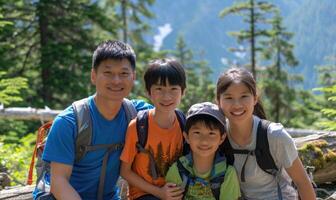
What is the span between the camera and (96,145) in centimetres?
299

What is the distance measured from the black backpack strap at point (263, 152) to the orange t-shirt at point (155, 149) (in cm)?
56

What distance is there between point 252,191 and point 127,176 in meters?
0.93

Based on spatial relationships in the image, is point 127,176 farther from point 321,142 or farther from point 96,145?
point 321,142

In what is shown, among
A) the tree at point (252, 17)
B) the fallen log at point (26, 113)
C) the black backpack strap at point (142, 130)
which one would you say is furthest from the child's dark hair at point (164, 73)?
the tree at point (252, 17)

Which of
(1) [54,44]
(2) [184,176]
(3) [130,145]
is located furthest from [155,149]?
(1) [54,44]

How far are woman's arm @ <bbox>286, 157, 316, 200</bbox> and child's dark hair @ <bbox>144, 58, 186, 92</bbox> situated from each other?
3.29ft

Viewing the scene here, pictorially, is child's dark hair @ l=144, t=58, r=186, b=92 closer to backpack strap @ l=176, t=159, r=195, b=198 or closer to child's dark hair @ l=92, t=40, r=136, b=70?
child's dark hair @ l=92, t=40, r=136, b=70

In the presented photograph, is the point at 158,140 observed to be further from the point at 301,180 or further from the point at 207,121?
the point at 301,180

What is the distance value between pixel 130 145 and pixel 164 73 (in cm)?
57

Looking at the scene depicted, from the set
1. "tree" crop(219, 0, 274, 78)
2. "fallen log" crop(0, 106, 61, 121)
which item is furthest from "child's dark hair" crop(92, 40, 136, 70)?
"tree" crop(219, 0, 274, 78)

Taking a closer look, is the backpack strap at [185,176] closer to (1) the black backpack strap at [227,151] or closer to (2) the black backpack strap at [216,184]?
(2) the black backpack strap at [216,184]

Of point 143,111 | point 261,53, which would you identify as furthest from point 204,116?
point 261,53

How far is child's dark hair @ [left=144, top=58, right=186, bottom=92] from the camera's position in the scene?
299 centimetres

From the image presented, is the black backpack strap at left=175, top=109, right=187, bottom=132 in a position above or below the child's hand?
above
